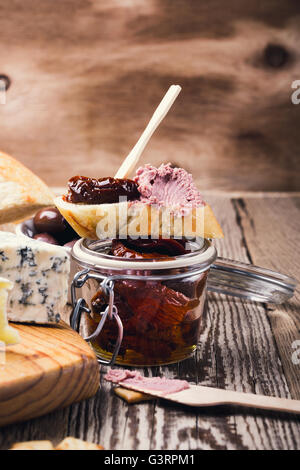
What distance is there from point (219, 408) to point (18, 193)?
0.70m

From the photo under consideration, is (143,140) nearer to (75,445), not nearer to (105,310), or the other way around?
(105,310)

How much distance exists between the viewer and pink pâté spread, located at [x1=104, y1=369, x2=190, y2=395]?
2.71ft

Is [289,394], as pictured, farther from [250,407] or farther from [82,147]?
[82,147]

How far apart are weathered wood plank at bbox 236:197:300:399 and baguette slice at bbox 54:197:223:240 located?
26 cm

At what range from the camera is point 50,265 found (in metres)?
0.93

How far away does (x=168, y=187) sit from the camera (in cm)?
100

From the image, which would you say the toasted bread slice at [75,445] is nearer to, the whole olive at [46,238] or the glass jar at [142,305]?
the glass jar at [142,305]

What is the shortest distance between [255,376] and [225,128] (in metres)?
1.52

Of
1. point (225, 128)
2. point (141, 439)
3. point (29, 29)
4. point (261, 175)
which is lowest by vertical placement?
point (141, 439)

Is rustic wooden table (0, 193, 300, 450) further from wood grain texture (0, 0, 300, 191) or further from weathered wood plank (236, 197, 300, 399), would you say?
wood grain texture (0, 0, 300, 191)

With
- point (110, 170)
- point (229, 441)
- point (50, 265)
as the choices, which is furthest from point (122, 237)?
point (110, 170)

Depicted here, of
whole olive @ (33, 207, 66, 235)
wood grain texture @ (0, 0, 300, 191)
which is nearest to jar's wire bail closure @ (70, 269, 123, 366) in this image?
whole olive @ (33, 207, 66, 235)

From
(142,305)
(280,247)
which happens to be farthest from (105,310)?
(280,247)

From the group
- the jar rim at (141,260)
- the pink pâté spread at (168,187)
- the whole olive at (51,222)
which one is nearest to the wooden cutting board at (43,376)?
the jar rim at (141,260)
